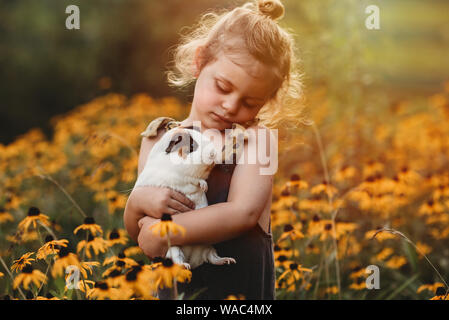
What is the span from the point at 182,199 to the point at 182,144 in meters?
0.16

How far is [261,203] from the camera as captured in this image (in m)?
1.48

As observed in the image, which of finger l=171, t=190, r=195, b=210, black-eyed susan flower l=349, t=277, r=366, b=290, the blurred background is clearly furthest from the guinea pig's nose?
the blurred background

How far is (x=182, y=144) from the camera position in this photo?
1464 millimetres

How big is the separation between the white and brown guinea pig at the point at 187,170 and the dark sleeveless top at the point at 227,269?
40 mm

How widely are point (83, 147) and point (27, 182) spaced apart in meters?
0.48

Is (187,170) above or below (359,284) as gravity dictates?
above

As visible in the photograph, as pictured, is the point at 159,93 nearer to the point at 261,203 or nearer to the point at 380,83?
the point at 380,83

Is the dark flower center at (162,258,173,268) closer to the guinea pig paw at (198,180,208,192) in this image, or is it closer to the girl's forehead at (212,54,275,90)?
the guinea pig paw at (198,180,208,192)

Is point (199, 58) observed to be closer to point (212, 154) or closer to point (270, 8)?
point (270, 8)

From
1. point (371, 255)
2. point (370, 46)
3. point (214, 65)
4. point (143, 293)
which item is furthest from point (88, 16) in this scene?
point (143, 293)

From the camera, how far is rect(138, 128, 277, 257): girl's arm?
140cm

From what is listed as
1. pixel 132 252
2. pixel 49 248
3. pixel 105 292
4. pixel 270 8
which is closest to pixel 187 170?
pixel 105 292

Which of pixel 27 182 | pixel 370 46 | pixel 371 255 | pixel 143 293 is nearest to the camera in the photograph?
pixel 143 293

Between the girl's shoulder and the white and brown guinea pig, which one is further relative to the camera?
the girl's shoulder
